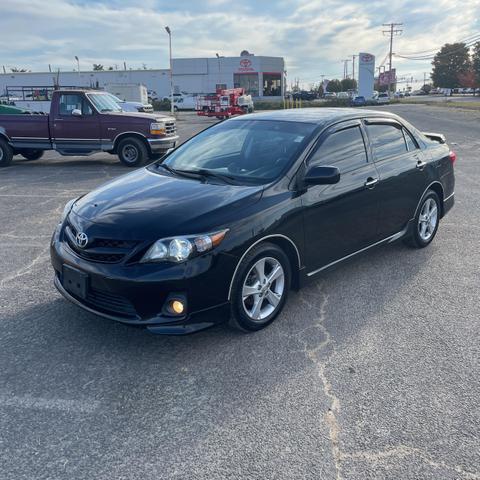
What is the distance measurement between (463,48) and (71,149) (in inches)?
4429

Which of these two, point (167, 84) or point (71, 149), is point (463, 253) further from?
point (167, 84)

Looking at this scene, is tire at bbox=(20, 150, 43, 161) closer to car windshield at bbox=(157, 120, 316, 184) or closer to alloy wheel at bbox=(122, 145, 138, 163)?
alloy wheel at bbox=(122, 145, 138, 163)

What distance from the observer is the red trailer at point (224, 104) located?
35.1 meters

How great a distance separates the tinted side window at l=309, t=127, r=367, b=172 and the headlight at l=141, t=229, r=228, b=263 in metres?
1.39

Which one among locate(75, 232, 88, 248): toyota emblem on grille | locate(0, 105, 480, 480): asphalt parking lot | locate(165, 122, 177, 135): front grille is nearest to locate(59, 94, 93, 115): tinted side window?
locate(165, 122, 177, 135): front grille

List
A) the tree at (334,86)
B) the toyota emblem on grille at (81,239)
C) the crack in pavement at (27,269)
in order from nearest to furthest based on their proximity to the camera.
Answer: the toyota emblem on grille at (81,239)
the crack in pavement at (27,269)
the tree at (334,86)

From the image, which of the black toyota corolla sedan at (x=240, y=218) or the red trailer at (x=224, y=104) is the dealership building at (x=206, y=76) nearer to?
the red trailer at (x=224, y=104)

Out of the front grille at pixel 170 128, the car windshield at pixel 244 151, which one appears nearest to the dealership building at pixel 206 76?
the front grille at pixel 170 128

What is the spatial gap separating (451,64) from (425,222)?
384 ft

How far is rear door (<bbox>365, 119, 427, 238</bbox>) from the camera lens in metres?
4.83

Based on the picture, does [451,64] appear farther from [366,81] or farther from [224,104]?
[224,104]

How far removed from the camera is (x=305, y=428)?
8.85ft

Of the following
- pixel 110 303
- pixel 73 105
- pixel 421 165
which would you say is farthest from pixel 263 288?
pixel 73 105

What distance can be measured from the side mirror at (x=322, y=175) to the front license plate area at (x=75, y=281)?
1908 mm
